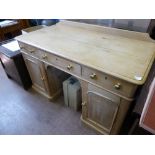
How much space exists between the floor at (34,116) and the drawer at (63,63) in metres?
0.66

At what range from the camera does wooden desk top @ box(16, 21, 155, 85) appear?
852 millimetres

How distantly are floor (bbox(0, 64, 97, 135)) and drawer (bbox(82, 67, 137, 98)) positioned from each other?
0.68m

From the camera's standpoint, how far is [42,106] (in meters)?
1.66

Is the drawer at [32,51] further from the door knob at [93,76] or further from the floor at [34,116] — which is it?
the floor at [34,116]

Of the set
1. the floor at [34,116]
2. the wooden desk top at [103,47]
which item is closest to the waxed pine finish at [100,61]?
the wooden desk top at [103,47]

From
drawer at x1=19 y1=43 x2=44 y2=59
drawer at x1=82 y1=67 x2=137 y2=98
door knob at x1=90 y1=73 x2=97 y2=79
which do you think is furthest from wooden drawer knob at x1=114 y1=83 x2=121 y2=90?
drawer at x1=19 y1=43 x2=44 y2=59

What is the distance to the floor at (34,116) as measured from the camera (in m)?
1.41

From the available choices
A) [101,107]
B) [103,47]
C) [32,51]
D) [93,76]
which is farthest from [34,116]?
[103,47]

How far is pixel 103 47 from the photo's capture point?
108cm

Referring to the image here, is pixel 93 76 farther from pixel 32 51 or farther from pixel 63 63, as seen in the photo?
pixel 32 51

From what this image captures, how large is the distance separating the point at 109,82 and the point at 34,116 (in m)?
1.05
